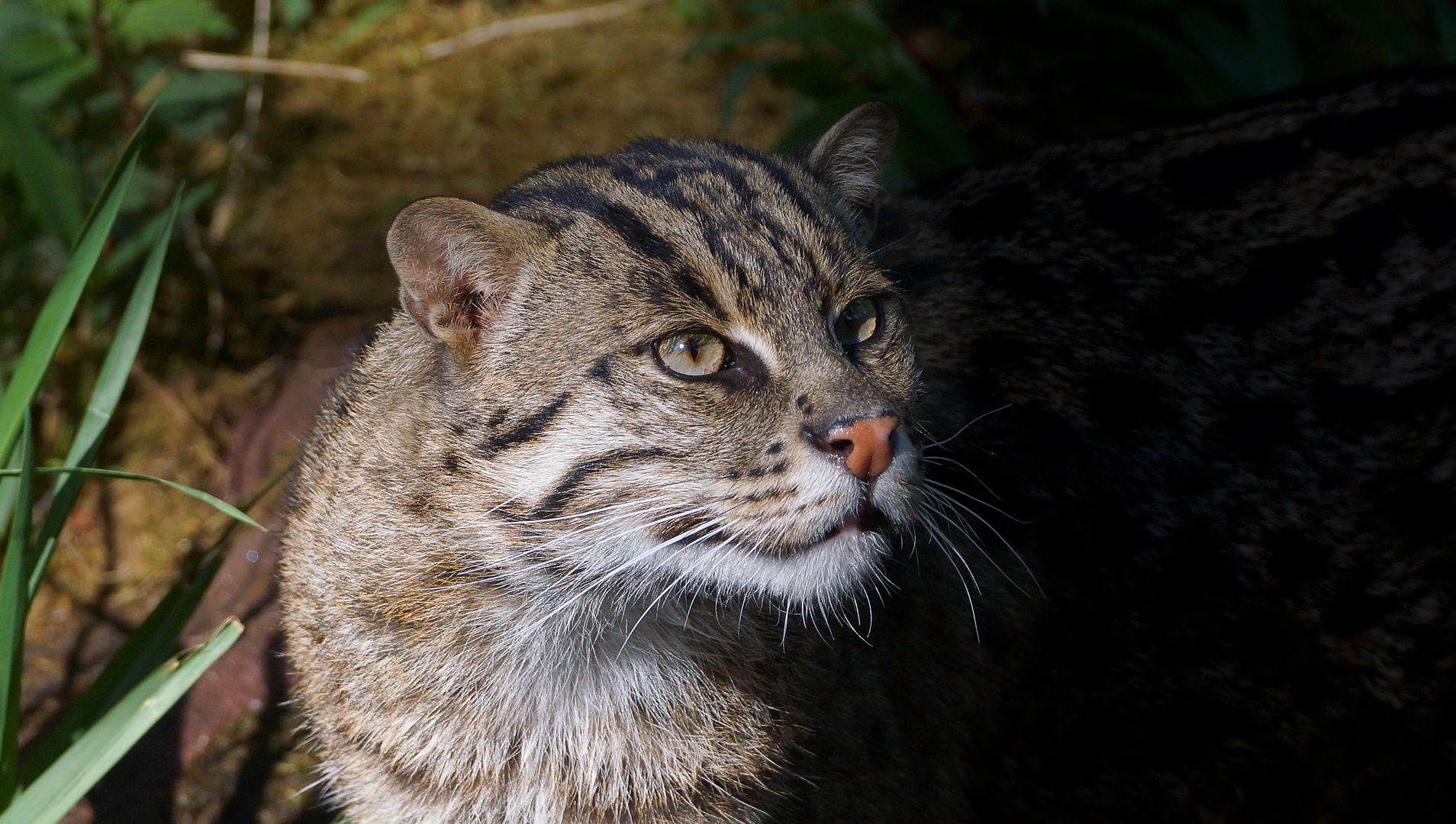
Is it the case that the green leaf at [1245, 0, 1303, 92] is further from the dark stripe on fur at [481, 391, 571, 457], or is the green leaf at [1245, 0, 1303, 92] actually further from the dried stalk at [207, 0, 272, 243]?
the dried stalk at [207, 0, 272, 243]

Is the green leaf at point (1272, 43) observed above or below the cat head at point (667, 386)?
above

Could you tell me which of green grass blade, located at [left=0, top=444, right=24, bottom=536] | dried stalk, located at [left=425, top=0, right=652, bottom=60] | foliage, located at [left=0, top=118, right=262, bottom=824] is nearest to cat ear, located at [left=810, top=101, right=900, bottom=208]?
foliage, located at [left=0, top=118, right=262, bottom=824]

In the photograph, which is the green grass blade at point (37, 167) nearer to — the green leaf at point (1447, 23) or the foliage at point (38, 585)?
the foliage at point (38, 585)

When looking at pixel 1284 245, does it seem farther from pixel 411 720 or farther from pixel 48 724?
pixel 48 724

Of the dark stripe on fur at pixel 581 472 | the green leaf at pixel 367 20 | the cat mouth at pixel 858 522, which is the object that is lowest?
the cat mouth at pixel 858 522

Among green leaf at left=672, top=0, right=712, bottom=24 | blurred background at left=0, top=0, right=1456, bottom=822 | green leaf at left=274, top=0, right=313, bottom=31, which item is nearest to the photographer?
blurred background at left=0, top=0, right=1456, bottom=822

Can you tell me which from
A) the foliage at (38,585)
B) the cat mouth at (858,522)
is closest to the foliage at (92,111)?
the foliage at (38,585)
